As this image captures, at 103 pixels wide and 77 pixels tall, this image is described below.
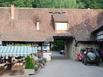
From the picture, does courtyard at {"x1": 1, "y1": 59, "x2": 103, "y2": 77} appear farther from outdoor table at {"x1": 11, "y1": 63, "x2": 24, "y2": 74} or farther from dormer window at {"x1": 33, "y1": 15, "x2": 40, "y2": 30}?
dormer window at {"x1": 33, "y1": 15, "x2": 40, "y2": 30}

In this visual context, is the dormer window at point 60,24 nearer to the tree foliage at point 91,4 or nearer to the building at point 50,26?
the building at point 50,26

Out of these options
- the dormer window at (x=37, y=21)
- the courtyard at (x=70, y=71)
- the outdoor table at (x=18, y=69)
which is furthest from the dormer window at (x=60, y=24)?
the outdoor table at (x=18, y=69)

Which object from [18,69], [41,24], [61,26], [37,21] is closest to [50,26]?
[41,24]

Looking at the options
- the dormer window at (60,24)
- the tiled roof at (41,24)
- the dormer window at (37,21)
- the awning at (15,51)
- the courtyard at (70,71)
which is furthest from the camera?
the dormer window at (37,21)

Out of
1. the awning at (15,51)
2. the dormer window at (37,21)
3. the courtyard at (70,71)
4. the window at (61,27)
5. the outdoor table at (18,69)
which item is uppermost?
the dormer window at (37,21)

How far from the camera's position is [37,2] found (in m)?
81.1

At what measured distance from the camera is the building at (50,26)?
50250 millimetres

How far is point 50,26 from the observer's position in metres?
54.4

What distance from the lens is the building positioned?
165 feet

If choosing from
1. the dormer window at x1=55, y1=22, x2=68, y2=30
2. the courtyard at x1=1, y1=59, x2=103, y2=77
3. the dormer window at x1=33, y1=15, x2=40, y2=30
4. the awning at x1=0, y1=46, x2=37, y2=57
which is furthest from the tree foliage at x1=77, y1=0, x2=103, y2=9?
the awning at x1=0, y1=46, x2=37, y2=57

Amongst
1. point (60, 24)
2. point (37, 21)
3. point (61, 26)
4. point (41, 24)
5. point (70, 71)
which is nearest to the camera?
point (70, 71)

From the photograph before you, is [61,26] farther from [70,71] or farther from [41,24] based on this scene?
[70,71]

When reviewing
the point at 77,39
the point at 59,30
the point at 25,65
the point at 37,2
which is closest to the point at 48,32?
the point at 59,30

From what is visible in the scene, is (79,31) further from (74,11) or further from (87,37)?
(74,11)
